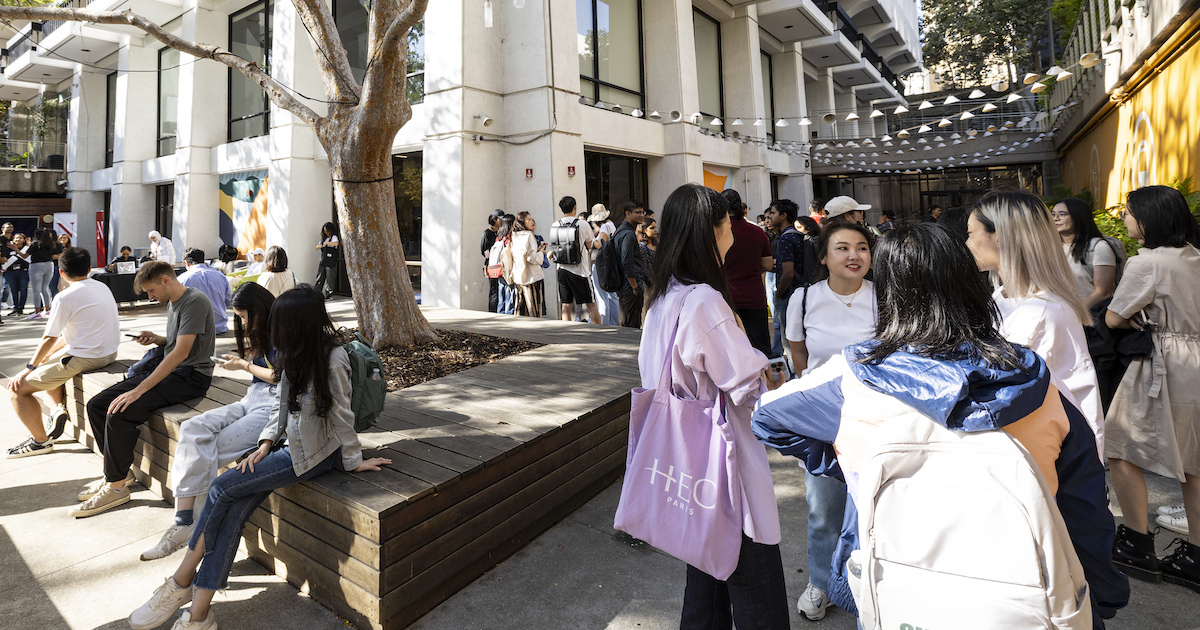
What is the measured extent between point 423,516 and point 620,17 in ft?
43.0

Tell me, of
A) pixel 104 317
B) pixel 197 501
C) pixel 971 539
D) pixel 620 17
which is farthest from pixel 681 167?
pixel 971 539

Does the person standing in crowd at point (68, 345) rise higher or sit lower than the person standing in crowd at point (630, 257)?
lower

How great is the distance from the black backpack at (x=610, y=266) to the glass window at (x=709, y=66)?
10994 mm

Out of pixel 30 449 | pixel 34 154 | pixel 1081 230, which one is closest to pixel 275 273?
pixel 30 449

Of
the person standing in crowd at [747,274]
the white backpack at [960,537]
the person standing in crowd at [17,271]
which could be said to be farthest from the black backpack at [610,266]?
the person standing in crowd at [17,271]

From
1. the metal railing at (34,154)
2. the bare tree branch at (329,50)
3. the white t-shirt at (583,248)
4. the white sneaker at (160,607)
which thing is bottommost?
the white sneaker at (160,607)

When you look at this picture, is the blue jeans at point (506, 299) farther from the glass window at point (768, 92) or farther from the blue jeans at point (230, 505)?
the glass window at point (768, 92)

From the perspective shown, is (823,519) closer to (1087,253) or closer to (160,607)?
(1087,253)

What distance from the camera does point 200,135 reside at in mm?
16047

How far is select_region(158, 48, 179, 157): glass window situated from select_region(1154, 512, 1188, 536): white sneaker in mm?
22541

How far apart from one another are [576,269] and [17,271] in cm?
1280

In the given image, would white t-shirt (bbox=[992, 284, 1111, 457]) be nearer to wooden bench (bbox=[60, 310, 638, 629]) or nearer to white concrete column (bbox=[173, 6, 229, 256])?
wooden bench (bbox=[60, 310, 638, 629])

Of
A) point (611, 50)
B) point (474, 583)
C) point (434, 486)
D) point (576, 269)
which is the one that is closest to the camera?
point (434, 486)

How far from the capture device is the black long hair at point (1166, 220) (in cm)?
290
